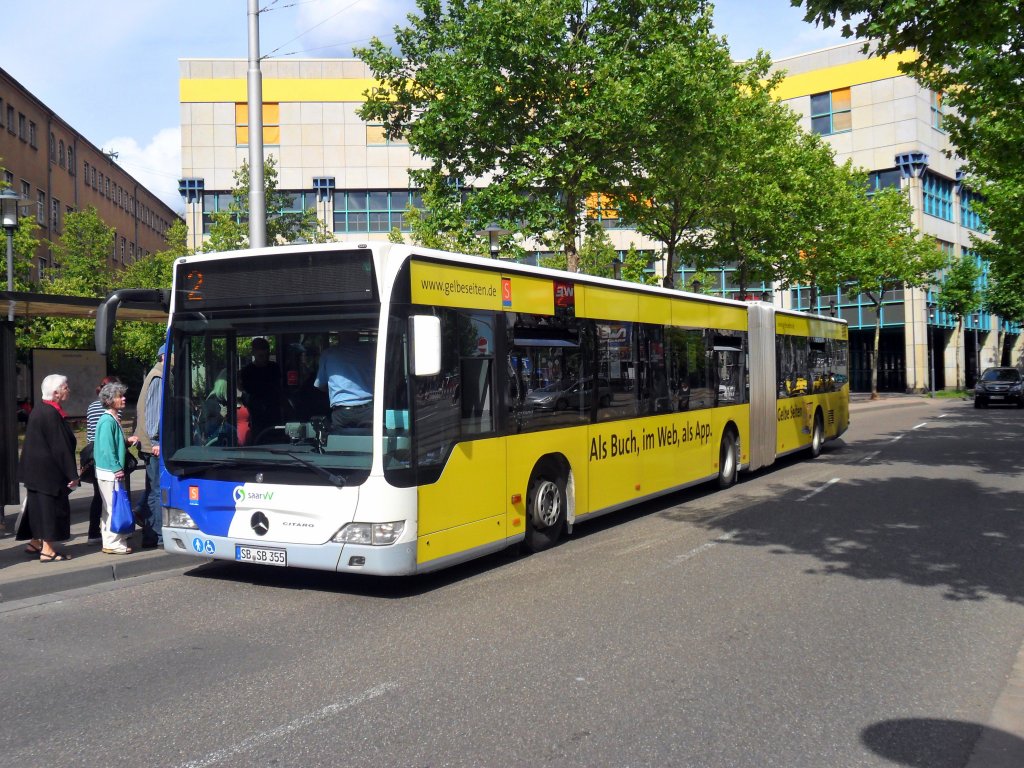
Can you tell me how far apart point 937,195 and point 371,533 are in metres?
57.8

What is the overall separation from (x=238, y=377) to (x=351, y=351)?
1.12 metres

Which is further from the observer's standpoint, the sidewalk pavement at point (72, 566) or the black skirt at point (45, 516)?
the black skirt at point (45, 516)

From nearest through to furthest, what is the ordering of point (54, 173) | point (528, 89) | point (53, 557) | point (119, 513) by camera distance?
point (53, 557), point (119, 513), point (528, 89), point (54, 173)

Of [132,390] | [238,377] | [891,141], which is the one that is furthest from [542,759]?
[891,141]

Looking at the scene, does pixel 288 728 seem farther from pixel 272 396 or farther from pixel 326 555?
pixel 272 396

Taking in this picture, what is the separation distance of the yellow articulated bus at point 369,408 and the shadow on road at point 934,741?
3.64 meters

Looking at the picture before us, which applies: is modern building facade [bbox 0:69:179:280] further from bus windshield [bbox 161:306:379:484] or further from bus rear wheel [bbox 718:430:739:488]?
bus windshield [bbox 161:306:379:484]

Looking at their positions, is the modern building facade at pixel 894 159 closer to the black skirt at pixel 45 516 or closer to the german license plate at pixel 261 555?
the black skirt at pixel 45 516

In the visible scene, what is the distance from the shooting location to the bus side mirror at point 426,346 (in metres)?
6.95

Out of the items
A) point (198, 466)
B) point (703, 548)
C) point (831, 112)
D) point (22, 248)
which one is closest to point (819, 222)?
point (831, 112)

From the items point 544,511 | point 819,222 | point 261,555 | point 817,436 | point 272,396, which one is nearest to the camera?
point 261,555

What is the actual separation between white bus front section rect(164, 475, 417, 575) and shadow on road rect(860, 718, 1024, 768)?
360cm

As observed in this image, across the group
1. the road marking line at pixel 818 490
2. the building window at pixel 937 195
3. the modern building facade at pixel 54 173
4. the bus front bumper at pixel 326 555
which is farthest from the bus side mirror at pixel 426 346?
the building window at pixel 937 195

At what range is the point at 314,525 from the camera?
282 inches
